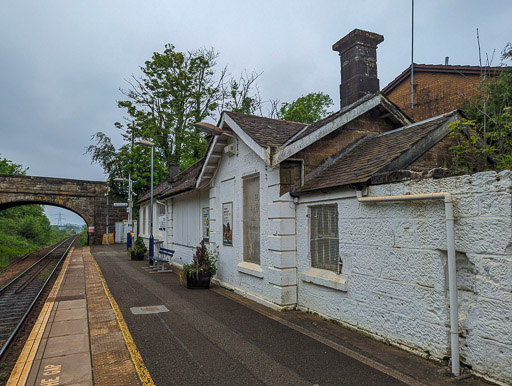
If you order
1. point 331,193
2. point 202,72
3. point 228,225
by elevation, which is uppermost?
point 202,72

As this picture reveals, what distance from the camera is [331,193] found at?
650 centimetres

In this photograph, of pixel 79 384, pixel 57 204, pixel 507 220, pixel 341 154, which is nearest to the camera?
pixel 507 220

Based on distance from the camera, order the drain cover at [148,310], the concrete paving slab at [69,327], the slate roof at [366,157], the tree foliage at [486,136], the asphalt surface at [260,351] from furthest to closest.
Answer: the drain cover at [148,310], the concrete paving slab at [69,327], the slate roof at [366,157], the tree foliage at [486,136], the asphalt surface at [260,351]

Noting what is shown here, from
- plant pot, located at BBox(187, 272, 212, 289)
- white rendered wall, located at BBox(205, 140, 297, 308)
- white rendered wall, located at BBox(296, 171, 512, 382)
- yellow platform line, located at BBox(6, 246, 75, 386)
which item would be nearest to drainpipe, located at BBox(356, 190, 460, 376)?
white rendered wall, located at BBox(296, 171, 512, 382)

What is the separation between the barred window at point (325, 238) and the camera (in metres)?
6.52

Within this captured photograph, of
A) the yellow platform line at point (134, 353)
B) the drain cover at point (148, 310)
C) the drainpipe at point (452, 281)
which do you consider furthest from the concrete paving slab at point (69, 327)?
the drainpipe at point (452, 281)

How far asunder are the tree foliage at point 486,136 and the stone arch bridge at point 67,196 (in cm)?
3048

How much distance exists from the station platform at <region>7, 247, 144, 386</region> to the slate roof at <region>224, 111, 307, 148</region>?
4645 mm

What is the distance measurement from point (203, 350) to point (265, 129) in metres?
5.27

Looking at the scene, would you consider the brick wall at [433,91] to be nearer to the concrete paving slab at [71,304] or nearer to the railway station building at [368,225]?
the railway station building at [368,225]

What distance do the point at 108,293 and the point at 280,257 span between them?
5.38 m

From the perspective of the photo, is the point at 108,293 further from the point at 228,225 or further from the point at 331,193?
the point at 331,193

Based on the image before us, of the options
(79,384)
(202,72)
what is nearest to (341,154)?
(79,384)

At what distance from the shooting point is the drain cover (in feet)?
25.2
